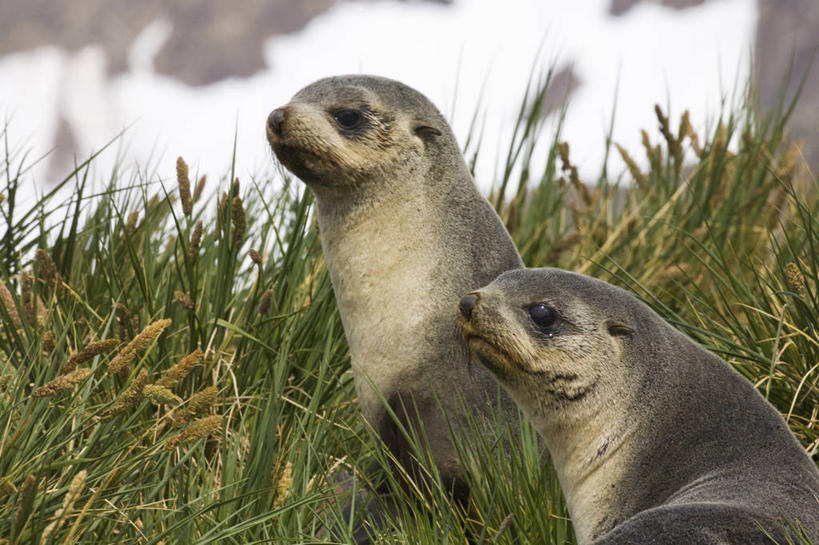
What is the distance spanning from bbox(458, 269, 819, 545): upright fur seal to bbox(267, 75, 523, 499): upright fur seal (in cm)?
66

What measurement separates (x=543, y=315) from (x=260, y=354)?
188 cm

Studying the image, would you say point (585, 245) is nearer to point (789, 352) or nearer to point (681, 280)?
point (681, 280)

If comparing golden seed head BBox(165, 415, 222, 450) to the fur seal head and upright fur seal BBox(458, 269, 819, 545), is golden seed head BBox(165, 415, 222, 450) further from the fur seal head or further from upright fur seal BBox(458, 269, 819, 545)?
the fur seal head

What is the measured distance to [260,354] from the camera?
15.5ft

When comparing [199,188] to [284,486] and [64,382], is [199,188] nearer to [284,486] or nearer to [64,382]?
[284,486]

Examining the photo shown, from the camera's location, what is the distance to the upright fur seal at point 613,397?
300 cm

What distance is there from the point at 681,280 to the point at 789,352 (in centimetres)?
164

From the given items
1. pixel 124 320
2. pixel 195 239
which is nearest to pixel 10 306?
pixel 124 320

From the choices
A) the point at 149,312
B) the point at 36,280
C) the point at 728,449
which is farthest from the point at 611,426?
the point at 36,280

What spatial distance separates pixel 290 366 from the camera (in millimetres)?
4695

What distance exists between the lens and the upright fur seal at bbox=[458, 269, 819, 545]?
9.86 feet

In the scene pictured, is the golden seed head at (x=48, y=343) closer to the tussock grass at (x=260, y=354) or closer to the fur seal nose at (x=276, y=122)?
the tussock grass at (x=260, y=354)

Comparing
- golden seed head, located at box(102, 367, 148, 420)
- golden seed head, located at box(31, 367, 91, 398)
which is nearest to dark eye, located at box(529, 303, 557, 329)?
golden seed head, located at box(102, 367, 148, 420)

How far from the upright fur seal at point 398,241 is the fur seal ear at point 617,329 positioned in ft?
2.48
